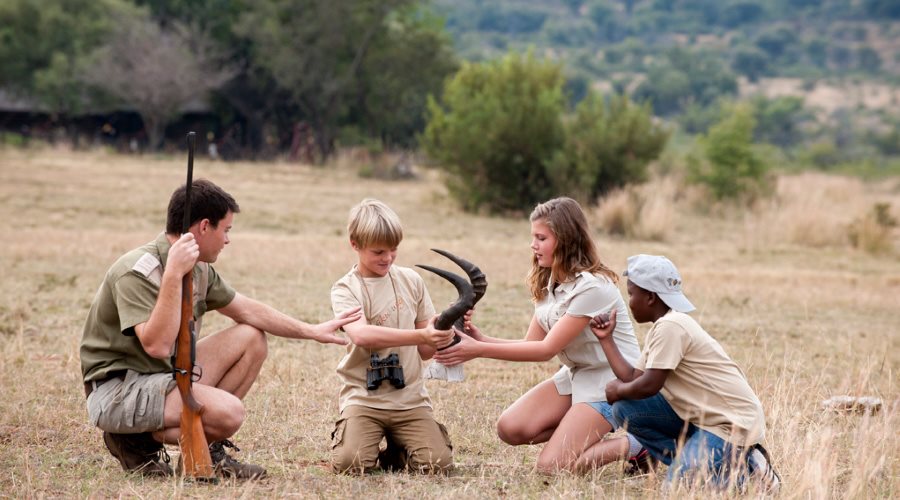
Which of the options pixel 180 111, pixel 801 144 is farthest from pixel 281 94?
pixel 801 144

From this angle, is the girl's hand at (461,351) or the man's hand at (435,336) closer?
the man's hand at (435,336)

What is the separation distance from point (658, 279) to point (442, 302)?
21.5ft

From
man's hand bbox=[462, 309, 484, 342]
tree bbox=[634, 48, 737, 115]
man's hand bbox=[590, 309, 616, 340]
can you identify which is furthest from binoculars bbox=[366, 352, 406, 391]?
tree bbox=[634, 48, 737, 115]

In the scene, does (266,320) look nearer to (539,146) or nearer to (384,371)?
(384,371)

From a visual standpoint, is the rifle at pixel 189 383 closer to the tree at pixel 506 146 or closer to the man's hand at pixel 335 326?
the man's hand at pixel 335 326

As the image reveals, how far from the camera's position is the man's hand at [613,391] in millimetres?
5370

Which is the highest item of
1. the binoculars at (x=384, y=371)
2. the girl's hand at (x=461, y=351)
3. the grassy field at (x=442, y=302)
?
the girl's hand at (x=461, y=351)

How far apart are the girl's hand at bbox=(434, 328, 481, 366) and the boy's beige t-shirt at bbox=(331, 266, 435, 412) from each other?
0.26 meters

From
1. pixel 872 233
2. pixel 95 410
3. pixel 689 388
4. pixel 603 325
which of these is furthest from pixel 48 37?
pixel 689 388

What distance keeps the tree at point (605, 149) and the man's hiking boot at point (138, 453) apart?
16.6m

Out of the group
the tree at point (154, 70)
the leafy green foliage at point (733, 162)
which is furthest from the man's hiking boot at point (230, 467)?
the tree at point (154, 70)

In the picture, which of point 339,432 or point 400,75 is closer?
point 339,432

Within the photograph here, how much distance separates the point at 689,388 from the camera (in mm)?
5309

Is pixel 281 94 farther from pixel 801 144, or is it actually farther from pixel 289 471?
pixel 801 144
